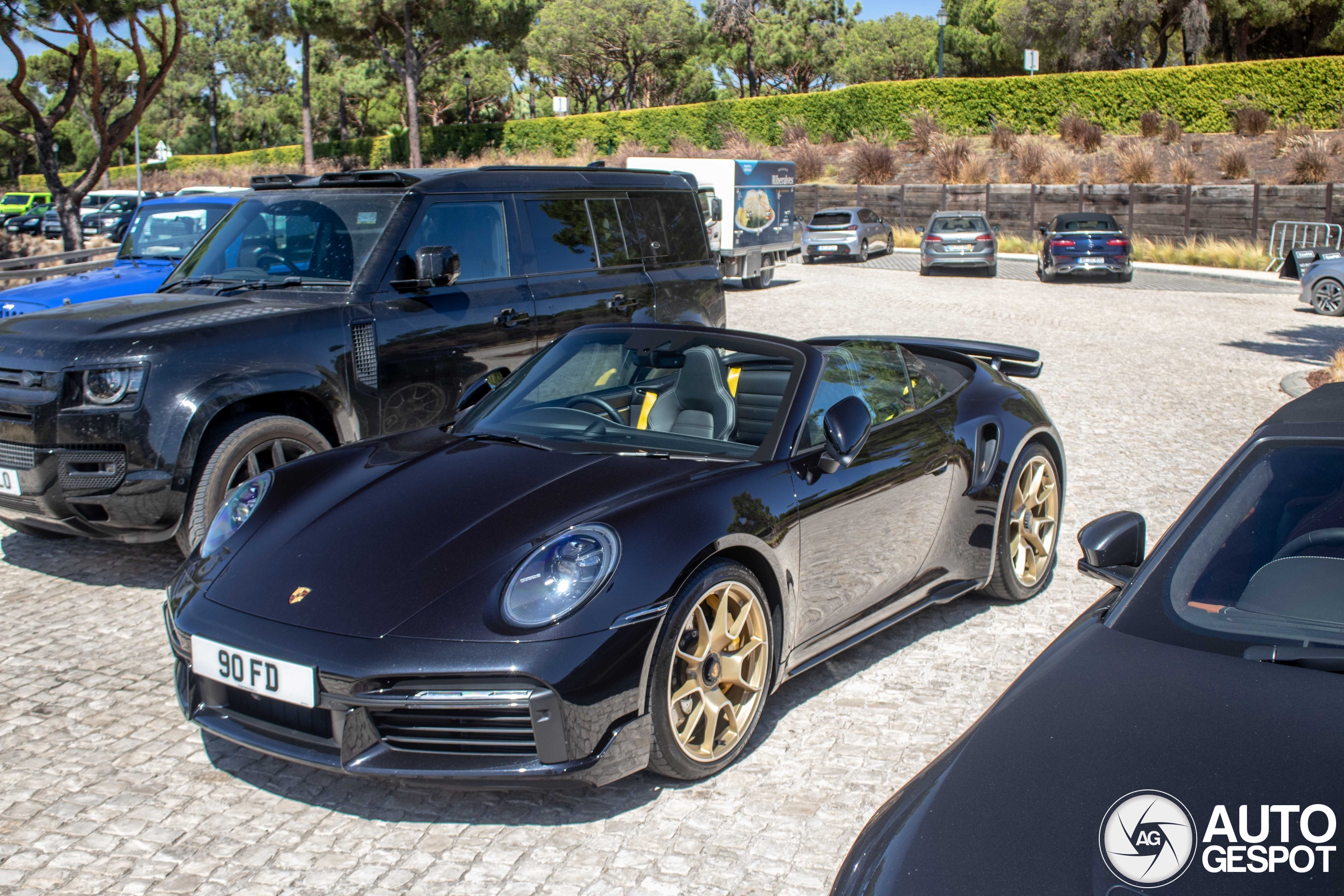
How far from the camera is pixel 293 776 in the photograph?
3857 mm

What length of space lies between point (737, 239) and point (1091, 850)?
78.5 feet

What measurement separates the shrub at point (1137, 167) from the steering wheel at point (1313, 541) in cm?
3524

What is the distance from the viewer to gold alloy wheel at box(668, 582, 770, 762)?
143 inches

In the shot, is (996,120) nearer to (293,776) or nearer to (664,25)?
(664,25)

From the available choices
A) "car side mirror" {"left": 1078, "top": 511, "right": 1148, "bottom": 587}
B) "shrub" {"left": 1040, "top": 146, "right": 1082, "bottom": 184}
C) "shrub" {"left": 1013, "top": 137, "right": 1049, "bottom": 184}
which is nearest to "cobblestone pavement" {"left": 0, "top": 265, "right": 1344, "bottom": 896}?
"car side mirror" {"left": 1078, "top": 511, "right": 1148, "bottom": 587}

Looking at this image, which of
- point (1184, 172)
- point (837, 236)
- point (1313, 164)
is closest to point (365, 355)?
point (837, 236)

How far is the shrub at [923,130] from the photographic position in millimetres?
45938

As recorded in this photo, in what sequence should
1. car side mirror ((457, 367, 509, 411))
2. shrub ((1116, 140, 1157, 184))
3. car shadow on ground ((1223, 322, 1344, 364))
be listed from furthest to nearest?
shrub ((1116, 140, 1157, 184)) < car shadow on ground ((1223, 322, 1344, 364)) < car side mirror ((457, 367, 509, 411))

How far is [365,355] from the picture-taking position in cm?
628

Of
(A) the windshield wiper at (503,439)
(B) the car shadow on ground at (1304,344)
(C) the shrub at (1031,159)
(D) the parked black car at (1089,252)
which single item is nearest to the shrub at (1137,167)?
(C) the shrub at (1031,159)

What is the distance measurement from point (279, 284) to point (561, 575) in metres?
3.88

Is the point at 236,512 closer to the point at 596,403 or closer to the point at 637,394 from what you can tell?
the point at 596,403

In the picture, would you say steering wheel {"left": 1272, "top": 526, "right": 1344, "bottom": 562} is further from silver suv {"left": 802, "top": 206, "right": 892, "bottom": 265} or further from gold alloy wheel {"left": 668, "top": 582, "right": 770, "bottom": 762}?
silver suv {"left": 802, "top": 206, "right": 892, "bottom": 265}

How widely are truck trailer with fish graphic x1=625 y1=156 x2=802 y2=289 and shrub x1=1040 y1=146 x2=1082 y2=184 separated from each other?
14280 mm
